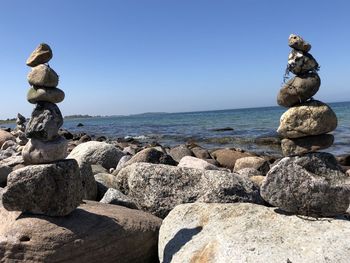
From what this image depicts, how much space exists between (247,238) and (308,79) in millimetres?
2349

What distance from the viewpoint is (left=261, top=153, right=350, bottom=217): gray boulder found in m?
5.50

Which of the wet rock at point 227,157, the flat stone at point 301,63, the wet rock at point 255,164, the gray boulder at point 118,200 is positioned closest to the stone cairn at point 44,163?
the gray boulder at point 118,200

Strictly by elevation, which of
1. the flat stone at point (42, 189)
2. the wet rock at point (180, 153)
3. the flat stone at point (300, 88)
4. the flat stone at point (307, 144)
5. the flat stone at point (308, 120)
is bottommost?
the wet rock at point (180, 153)

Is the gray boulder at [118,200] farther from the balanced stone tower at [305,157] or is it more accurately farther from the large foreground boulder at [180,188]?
the balanced stone tower at [305,157]

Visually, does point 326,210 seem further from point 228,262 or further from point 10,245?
point 10,245

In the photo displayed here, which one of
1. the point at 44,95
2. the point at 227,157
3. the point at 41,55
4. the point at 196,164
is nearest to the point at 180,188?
the point at 44,95

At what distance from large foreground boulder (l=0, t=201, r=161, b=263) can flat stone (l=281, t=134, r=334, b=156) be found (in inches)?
91.1

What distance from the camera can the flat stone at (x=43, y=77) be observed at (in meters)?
5.90

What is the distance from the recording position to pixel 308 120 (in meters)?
5.65

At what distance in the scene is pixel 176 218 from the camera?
6.09m

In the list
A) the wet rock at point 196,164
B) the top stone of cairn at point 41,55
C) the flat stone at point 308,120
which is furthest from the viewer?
the wet rock at point 196,164

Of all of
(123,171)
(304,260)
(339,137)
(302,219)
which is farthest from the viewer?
(339,137)

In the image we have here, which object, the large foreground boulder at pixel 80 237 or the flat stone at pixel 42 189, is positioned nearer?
the large foreground boulder at pixel 80 237

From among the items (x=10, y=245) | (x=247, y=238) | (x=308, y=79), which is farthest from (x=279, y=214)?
(x=10, y=245)
